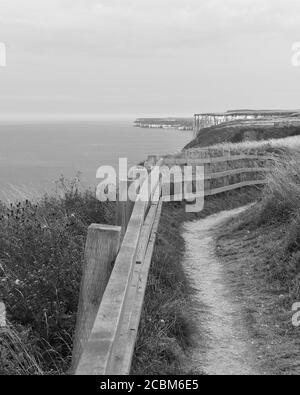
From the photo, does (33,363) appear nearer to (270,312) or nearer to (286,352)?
(286,352)

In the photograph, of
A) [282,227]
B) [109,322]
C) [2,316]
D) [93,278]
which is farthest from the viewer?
[282,227]

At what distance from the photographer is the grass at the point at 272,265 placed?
5.36m

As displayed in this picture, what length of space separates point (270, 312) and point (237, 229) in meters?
4.16

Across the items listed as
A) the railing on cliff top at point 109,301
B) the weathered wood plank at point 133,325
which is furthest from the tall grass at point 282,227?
the railing on cliff top at point 109,301

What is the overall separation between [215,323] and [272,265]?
69.4 inches

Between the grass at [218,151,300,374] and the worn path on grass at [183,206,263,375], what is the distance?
0.14 metres

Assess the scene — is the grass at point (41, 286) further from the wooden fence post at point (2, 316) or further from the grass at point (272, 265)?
the grass at point (272, 265)

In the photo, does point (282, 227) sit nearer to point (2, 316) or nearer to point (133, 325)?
point (133, 325)

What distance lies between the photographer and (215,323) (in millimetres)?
6000

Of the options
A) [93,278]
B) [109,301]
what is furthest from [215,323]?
[109,301]

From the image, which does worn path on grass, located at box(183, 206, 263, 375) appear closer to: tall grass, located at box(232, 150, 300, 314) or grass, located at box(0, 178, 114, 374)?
tall grass, located at box(232, 150, 300, 314)
